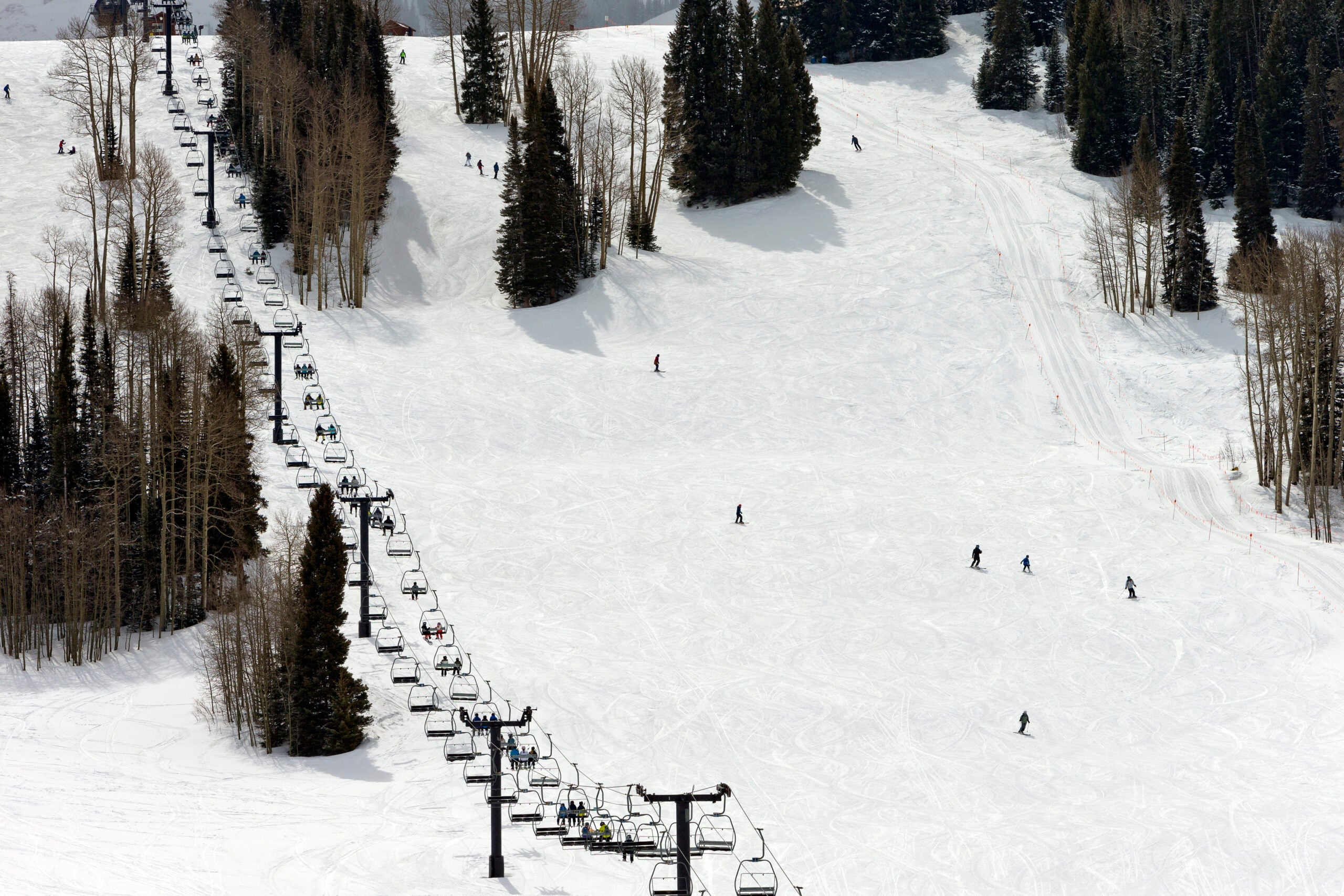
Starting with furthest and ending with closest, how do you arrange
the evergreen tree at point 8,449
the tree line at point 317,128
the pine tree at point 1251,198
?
1. the pine tree at point 1251,198
2. the tree line at point 317,128
3. the evergreen tree at point 8,449

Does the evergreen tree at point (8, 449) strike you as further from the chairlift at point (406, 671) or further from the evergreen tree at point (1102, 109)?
the evergreen tree at point (1102, 109)

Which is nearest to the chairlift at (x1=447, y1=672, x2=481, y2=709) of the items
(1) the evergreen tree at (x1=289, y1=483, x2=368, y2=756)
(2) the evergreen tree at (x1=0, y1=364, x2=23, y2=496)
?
(1) the evergreen tree at (x1=289, y1=483, x2=368, y2=756)

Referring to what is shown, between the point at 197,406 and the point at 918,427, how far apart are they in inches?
1163

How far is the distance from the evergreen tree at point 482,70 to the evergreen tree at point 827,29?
1048 inches

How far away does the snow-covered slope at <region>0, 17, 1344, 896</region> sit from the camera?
104ft

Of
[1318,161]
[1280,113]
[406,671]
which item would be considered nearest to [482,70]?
[1280,113]

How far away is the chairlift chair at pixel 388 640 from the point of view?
124ft

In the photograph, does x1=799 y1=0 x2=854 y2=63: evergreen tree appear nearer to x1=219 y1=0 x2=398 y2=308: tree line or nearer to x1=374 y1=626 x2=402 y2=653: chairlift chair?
x1=219 y1=0 x2=398 y2=308: tree line

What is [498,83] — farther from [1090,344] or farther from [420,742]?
[420,742]

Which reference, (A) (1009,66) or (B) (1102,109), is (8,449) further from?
(A) (1009,66)

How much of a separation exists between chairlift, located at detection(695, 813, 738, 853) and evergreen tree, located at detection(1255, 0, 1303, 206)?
205 feet

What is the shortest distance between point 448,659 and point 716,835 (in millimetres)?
8381

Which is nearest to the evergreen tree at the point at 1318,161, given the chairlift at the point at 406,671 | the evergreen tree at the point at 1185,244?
the evergreen tree at the point at 1185,244

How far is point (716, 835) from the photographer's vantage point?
34031mm
